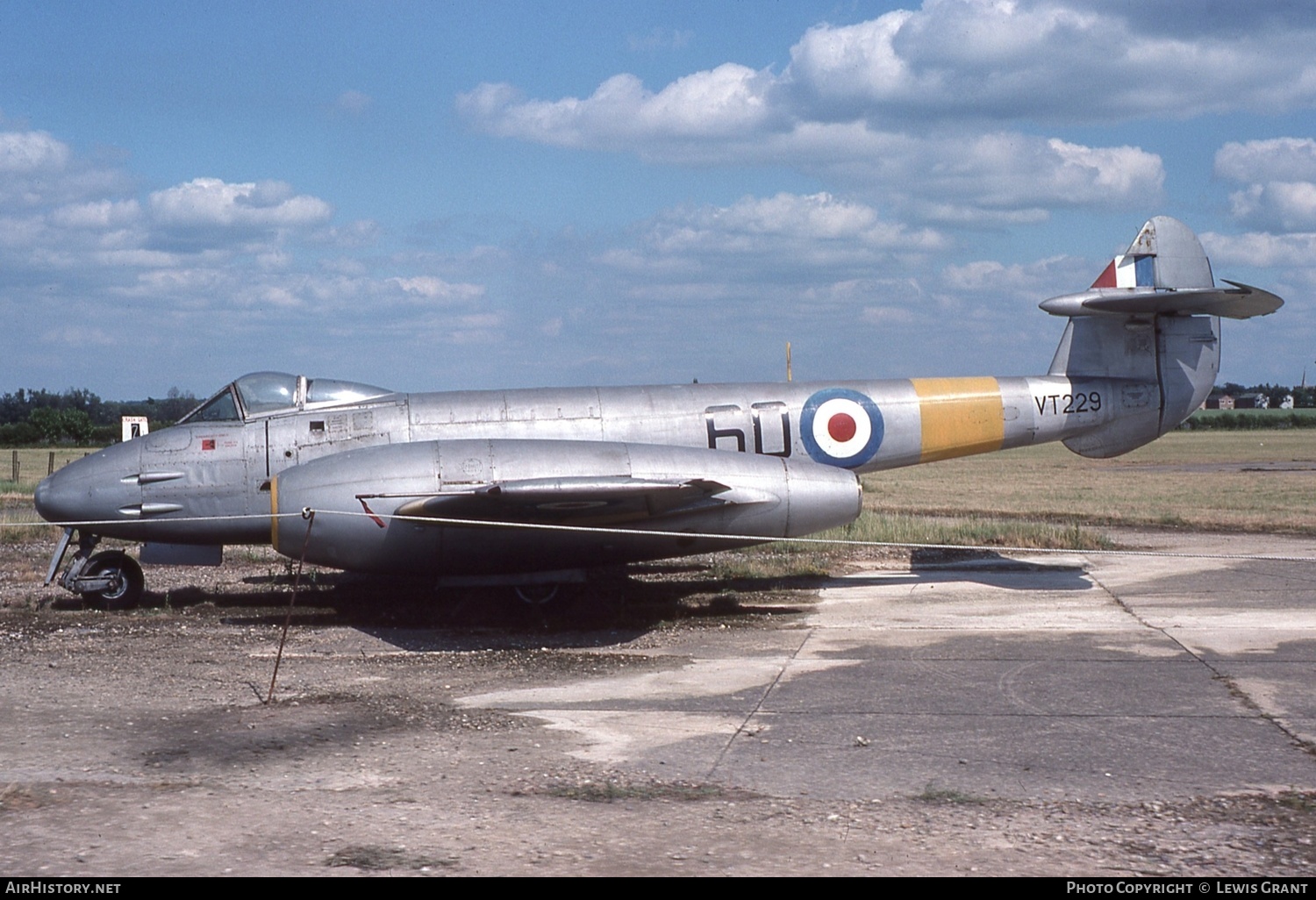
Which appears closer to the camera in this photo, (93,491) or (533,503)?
(533,503)

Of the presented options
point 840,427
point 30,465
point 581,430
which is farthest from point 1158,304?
point 30,465

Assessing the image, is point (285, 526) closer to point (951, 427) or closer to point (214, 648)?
point (214, 648)

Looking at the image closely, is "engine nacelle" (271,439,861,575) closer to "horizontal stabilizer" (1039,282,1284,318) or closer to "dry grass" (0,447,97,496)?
"horizontal stabilizer" (1039,282,1284,318)

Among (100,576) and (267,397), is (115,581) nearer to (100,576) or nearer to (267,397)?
(100,576)

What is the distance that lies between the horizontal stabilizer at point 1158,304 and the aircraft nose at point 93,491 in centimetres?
1052

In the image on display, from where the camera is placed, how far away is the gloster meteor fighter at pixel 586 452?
10.9 metres

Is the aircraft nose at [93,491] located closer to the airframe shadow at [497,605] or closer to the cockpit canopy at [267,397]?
the cockpit canopy at [267,397]

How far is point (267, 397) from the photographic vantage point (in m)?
12.4

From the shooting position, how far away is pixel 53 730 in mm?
7348

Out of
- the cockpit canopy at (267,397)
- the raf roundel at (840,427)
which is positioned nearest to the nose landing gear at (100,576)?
the cockpit canopy at (267,397)

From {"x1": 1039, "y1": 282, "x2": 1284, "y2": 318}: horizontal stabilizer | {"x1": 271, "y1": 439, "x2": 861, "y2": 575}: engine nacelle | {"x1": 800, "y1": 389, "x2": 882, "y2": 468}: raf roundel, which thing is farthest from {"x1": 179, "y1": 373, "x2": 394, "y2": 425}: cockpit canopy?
{"x1": 1039, "y1": 282, "x2": 1284, "y2": 318}: horizontal stabilizer

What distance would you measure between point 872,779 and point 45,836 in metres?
4.11

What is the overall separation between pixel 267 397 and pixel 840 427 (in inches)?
251
